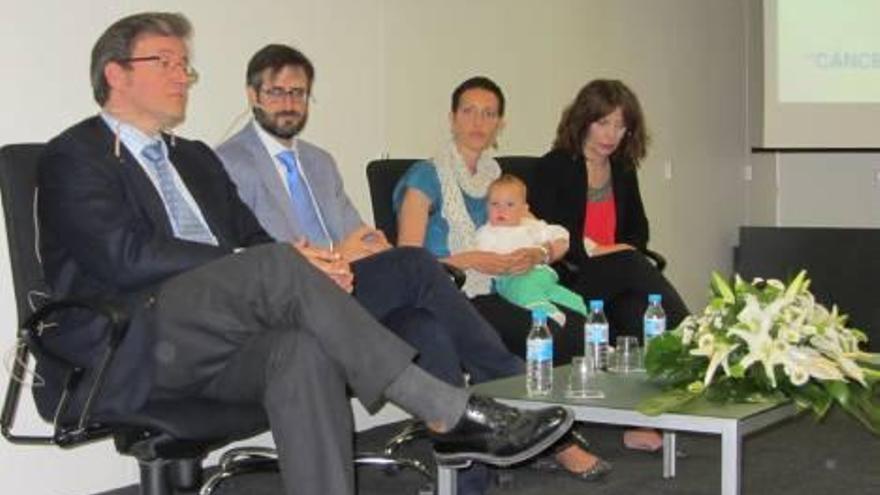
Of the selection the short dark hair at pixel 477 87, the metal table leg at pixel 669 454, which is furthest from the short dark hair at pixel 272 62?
the metal table leg at pixel 669 454

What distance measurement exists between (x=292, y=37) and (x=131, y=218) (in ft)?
5.28

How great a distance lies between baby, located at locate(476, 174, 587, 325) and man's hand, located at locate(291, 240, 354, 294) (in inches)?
41.6

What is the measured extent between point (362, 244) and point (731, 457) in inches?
52.6

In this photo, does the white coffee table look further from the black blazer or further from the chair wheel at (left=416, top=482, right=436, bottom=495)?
the black blazer

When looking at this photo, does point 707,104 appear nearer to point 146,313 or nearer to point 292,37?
point 292,37

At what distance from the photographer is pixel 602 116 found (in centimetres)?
432

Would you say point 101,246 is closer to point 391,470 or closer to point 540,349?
point 540,349

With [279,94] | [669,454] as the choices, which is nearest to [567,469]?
[669,454]

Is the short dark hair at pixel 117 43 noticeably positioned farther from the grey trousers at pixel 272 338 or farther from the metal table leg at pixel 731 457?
the metal table leg at pixel 731 457

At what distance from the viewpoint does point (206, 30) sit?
13.0ft

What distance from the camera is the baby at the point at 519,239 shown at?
397cm

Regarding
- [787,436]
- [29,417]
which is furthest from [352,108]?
[787,436]

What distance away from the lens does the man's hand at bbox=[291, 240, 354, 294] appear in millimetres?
2898

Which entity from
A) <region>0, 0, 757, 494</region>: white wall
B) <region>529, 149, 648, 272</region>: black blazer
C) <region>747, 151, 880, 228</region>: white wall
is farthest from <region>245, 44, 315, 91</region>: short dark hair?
<region>747, 151, 880, 228</region>: white wall
